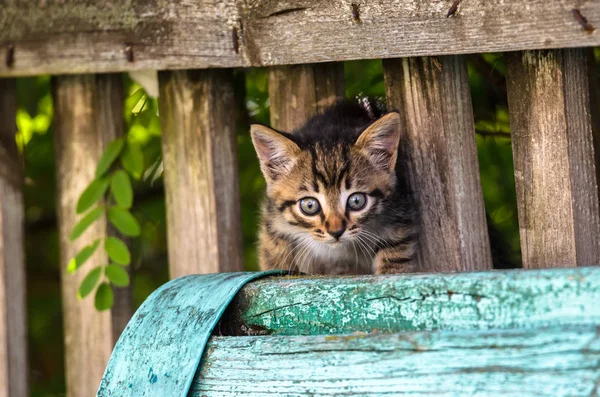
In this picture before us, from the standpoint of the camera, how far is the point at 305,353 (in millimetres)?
2262

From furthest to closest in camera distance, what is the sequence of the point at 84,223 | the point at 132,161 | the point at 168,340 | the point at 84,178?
the point at 84,178
the point at 132,161
the point at 84,223
the point at 168,340

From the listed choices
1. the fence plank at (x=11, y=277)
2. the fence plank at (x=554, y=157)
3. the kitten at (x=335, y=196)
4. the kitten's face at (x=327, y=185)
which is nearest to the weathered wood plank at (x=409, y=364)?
the fence plank at (x=554, y=157)

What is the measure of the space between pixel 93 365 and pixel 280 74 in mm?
1601

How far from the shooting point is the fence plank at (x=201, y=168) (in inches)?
138

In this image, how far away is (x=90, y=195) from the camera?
3.66 m

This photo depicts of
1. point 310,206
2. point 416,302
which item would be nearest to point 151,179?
point 310,206

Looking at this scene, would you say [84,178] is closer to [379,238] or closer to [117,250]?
[117,250]

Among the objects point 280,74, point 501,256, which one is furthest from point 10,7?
point 501,256

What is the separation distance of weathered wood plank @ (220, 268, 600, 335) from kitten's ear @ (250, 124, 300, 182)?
101 cm

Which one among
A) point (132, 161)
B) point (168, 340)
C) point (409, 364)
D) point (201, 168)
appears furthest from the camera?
point (132, 161)

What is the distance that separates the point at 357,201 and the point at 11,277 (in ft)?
5.41

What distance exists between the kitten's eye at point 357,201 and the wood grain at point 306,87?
0.42 metres

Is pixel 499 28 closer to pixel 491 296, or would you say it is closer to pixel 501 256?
pixel 491 296

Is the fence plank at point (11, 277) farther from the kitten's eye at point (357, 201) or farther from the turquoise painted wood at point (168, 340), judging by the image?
the kitten's eye at point (357, 201)
